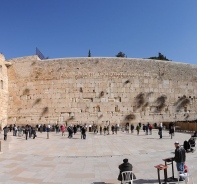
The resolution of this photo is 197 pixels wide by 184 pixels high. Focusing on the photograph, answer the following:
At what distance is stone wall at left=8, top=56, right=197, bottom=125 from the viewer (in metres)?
19.9

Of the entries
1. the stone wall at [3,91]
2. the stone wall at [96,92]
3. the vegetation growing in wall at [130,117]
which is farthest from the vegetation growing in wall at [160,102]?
the stone wall at [3,91]

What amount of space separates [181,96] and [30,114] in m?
15.3

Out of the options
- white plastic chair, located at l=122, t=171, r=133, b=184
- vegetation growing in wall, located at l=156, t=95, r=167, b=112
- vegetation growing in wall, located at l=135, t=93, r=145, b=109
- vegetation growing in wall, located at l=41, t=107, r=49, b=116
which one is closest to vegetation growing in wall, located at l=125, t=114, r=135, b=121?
vegetation growing in wall, located at l=135, t=93, r=145, b=109

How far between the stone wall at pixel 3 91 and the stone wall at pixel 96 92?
1.67 ft

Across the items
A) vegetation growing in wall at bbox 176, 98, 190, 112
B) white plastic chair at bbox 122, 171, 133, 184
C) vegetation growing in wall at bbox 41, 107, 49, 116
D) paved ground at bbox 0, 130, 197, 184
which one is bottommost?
paved ground at bbox 0, 130, 197, 184

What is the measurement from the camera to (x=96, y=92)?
2016cm

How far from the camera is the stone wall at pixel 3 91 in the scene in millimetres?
19438

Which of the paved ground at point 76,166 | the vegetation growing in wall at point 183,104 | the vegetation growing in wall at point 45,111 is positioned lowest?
the paved ground at point 76,166

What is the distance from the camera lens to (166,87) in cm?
2112

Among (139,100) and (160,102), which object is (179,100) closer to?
(160,102)

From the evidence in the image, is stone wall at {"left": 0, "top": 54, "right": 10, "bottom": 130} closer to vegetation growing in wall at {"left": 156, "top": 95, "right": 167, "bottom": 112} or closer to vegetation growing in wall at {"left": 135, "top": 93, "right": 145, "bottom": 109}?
vegetation growing in wall at {"left": 135, "top": 93, "right": 145, "bottom": 109}

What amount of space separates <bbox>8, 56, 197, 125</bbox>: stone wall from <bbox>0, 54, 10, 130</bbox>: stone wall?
510mm

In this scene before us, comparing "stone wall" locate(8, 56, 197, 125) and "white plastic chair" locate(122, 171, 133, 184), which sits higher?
"stone wall" locate(8, 56, 197, 125)

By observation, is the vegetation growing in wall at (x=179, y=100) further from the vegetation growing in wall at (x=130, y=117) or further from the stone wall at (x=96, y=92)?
the vegetation growing in wall at (x=130, y=117)
